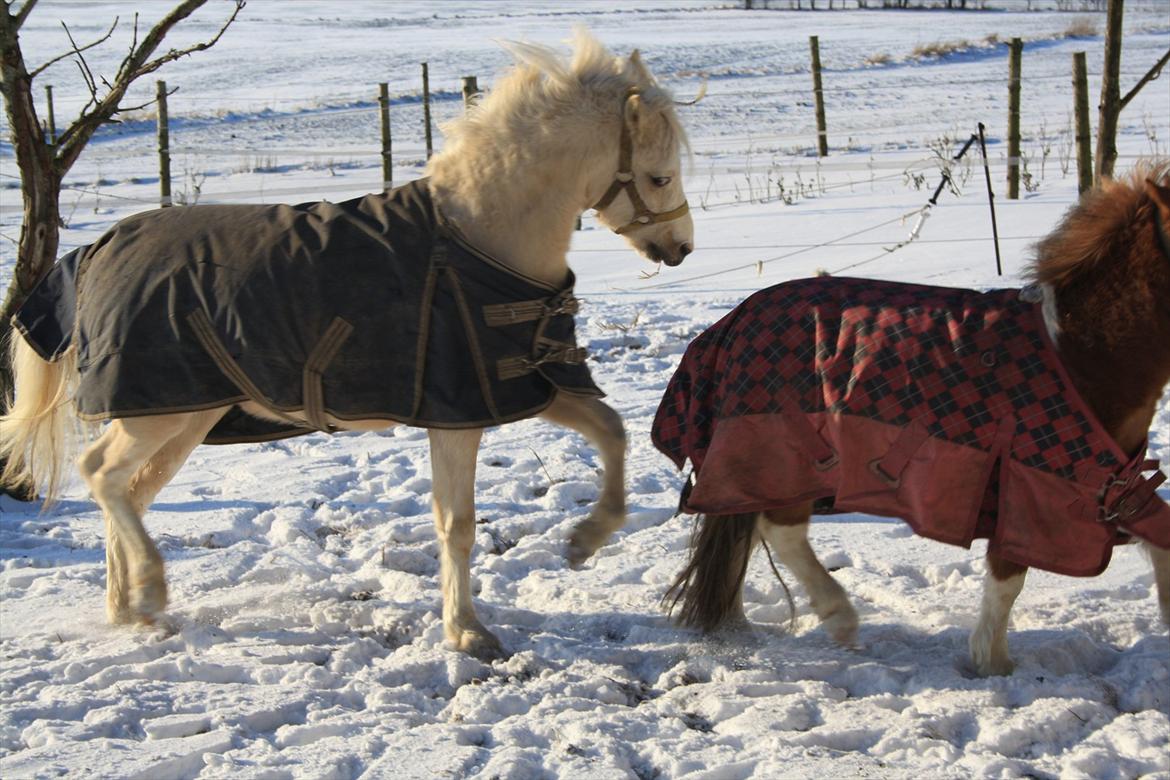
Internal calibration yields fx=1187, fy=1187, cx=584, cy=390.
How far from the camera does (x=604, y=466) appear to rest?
3.84m

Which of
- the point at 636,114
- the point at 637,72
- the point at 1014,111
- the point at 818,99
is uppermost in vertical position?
the point at 818,99

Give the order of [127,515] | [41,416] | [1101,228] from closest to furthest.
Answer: [1101,228]
[127,515]
[41,416]

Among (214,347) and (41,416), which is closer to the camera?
(214,347)

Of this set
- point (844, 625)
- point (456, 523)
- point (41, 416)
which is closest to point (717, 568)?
point (844, 625)

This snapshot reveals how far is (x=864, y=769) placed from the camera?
284 cm

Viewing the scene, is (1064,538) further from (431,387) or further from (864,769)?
(431,387)

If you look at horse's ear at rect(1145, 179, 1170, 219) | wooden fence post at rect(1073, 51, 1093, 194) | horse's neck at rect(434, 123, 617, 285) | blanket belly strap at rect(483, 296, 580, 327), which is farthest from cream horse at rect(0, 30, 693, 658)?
wooden fence post at rect(1073, 51, 1093, 194)

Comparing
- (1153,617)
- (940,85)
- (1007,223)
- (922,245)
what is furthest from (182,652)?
(940,85)

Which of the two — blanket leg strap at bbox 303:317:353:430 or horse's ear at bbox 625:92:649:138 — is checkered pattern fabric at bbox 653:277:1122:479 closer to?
horse's ear at bbox 625:92:649:138

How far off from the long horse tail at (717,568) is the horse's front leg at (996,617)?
722 millimetres

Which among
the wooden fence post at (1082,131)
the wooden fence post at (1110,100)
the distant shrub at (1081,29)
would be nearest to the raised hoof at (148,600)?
the wooden fence post at (1110,100)

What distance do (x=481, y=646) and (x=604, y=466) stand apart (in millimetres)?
689

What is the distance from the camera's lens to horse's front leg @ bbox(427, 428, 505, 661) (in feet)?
12.2

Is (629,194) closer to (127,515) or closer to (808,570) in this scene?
(808,570)
